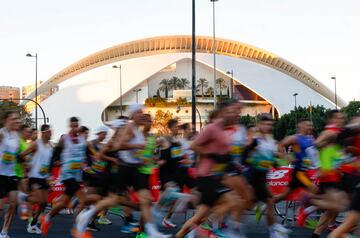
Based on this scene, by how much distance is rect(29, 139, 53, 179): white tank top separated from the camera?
383 inches

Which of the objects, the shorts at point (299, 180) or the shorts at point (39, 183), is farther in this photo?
the shorts at point (39, 183)

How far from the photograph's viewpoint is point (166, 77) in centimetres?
10688

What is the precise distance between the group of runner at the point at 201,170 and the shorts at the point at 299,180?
0.01m

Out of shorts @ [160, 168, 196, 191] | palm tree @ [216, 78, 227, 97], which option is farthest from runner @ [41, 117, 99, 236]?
palm tree @ [216, 78, 227, 97]

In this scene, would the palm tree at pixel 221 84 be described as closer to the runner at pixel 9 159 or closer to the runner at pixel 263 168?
the runner at pixel 9 159

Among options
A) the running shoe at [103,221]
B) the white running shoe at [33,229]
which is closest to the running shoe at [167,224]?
the running shoe at [103,221]

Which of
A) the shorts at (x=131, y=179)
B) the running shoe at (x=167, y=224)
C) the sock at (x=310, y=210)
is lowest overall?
the running shoe at (x=167, y=224)

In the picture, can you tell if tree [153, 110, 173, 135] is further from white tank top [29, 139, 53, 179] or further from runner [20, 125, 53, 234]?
white tank top [29, 139, 53, 179]

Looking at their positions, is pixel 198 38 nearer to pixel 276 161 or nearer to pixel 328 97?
pixel 328 97

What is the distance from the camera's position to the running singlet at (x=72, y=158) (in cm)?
887

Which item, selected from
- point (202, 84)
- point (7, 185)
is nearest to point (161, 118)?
point (202, 84)

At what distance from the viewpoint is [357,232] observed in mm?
8500

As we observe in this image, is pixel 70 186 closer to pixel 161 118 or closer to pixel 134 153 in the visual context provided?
pixel 134 153

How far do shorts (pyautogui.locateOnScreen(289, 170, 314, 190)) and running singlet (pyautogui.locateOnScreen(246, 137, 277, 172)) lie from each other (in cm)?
85
